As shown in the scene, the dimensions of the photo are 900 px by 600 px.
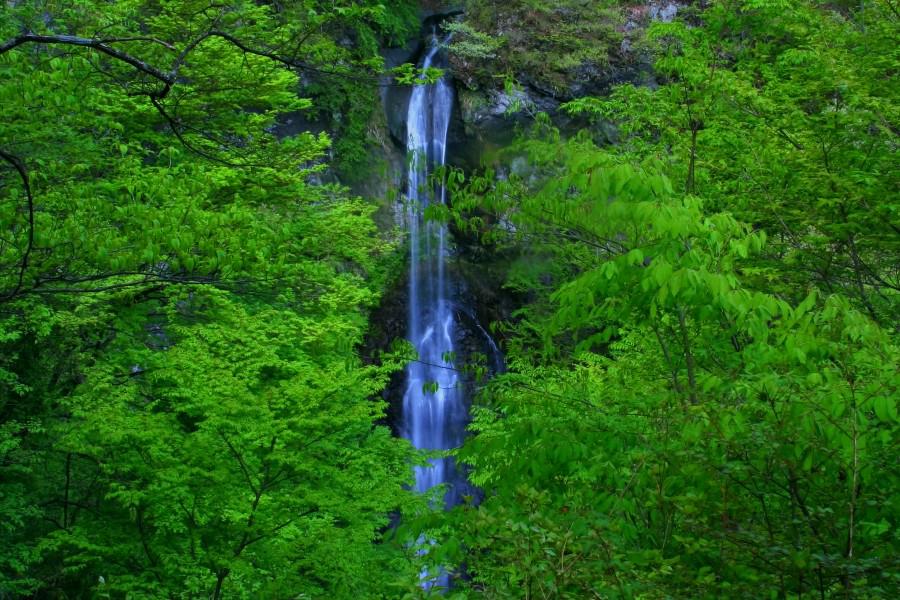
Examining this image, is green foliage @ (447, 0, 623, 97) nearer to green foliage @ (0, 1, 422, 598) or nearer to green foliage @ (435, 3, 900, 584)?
green foliage @ (0, 1, 422, 598)

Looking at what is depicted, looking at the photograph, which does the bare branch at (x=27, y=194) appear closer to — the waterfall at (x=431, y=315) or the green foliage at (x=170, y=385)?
the green foliage at (x=170, y=385)

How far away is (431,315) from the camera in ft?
68.7

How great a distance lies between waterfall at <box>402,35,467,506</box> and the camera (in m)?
19.4

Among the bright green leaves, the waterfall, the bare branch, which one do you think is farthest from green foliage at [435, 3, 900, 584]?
the waterfall

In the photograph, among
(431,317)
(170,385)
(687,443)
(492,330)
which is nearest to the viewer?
(687,443)

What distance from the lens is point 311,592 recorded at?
717 cm

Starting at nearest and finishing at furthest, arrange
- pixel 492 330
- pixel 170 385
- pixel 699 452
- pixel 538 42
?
pixel 699 452 → pixel 492 330 → pixel 170 385 → pixel 538 42

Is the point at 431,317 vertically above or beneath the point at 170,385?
above

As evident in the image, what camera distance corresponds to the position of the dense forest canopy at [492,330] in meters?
3.01

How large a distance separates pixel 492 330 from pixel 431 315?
15804mm

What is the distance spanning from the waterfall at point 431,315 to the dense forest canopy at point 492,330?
23.9ft

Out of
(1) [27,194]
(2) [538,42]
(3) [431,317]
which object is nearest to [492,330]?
(1) [27,194]

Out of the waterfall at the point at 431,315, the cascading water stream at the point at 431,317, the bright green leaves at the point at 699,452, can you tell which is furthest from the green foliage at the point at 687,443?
the waterfall at the point at 431,315

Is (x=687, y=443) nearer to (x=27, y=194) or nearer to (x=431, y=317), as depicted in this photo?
(x=27, y=194)
